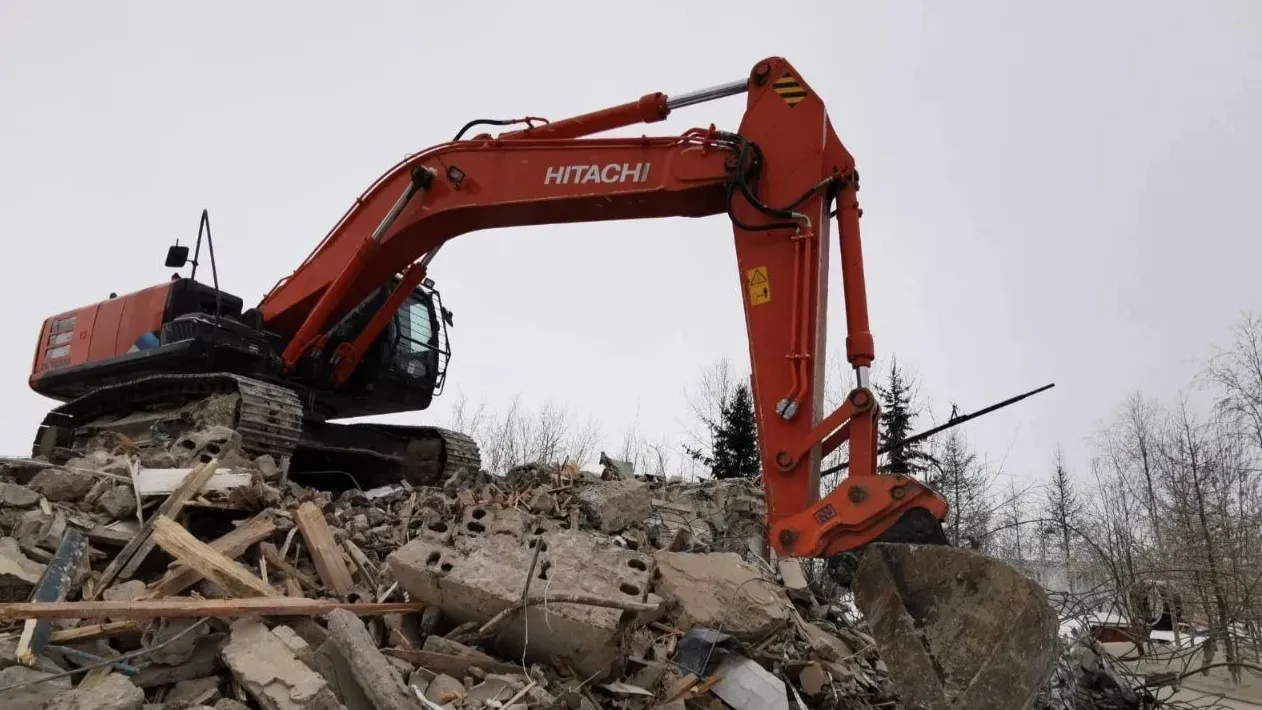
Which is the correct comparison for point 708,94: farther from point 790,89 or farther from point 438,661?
point 438,661

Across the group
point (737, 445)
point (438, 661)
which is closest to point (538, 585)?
point (438, 661)

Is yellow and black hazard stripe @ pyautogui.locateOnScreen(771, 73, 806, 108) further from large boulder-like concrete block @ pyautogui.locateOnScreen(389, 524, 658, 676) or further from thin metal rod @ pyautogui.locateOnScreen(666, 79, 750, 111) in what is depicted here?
large boulder-like concrete block @ pyautogui.locateOnScreen(389, 524, 658, 676)

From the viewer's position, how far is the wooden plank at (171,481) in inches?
186

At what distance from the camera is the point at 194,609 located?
11.0 ft

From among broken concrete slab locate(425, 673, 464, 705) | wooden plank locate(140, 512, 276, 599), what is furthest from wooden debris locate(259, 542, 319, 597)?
broken concrete slab locate(425, 673, 464, 705)

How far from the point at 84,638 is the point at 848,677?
3.97 m

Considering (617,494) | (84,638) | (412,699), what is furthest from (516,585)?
(617,494)

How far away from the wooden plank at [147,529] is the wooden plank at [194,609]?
72 cm

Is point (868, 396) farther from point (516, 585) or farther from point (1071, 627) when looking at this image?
point (1071, 627)

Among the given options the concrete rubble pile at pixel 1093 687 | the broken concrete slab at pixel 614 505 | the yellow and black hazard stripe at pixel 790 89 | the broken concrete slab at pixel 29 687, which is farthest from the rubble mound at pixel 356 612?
the yellow and black hazard stripe at pixel 790 89

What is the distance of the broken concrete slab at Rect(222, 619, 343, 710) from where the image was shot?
9.59 ft

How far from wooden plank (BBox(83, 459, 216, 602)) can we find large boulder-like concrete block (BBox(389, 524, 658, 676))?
146cm

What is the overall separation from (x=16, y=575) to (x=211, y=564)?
0.86 meters

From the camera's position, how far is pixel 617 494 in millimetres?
6594
